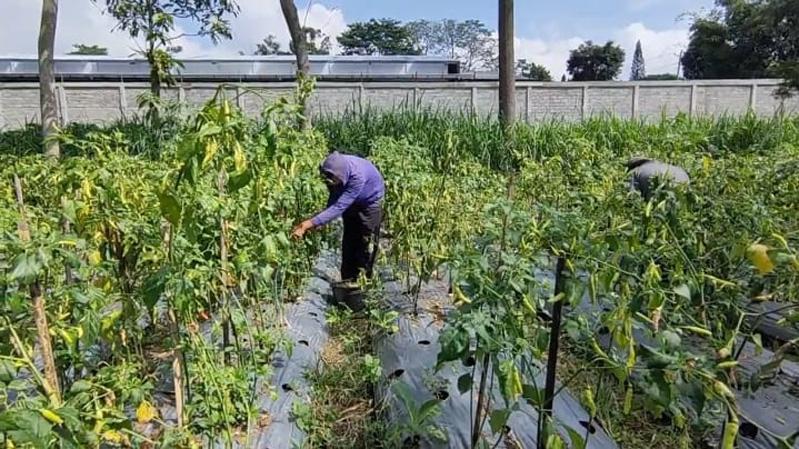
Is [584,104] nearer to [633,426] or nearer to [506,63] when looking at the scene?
[506,63]

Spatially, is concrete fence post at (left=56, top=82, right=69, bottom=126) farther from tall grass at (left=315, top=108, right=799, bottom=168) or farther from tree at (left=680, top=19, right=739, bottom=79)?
tree at (left=680, top=19, right=739, bottom=79)

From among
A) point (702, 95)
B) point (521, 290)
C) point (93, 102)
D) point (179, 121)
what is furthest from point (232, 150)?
point (702, 95)

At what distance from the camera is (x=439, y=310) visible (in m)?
3.30

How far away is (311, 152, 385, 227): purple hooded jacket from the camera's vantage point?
11.0ft

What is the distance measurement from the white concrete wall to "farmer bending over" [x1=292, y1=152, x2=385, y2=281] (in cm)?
640

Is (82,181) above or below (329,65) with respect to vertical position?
below

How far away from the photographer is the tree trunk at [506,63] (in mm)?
8859

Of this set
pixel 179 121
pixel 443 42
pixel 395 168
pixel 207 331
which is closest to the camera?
pixel 179 121

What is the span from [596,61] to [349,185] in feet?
125

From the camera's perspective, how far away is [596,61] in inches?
1487

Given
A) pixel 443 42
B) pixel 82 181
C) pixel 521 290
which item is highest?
pixel 443 42

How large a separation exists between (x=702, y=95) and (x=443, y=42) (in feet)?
163

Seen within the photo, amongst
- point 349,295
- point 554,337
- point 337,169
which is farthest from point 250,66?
point 554,337

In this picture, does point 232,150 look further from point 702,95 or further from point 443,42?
point 443,42
